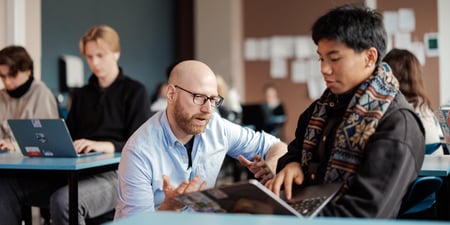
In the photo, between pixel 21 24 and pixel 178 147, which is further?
pixel 21 24

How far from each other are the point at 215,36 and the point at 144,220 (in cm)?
818

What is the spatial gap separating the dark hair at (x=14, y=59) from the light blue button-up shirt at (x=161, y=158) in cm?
158

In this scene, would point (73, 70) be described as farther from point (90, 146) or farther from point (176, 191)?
point (176, 191)

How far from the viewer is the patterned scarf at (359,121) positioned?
1.60 metres

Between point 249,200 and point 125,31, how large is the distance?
675cm

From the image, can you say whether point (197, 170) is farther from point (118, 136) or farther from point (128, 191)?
point (118, 136)

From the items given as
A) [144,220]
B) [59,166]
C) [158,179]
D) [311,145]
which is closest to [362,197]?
[311,145]

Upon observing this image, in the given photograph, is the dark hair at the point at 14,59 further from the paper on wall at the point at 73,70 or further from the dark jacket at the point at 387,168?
the paper on wall at the point at 73,70

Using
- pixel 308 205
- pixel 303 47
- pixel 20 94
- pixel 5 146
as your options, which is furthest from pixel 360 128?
pixel 303 47

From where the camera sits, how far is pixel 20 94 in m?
3.58

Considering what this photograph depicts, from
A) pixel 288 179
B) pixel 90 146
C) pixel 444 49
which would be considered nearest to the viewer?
pixel 288 179

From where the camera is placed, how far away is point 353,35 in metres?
1.65

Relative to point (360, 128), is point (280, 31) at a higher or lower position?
higher

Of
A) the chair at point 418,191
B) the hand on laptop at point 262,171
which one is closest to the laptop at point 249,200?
the chair at point 418,191
